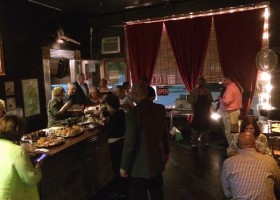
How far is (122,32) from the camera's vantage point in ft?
24.4

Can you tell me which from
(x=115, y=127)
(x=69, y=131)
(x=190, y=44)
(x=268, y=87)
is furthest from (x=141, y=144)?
(x=190, y=44)

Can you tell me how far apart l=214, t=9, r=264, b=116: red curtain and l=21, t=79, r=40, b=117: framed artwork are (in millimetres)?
4160

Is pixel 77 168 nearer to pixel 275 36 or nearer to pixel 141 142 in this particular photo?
pixel 141 142

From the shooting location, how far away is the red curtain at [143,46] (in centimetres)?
708

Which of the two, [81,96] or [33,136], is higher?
[81,96]

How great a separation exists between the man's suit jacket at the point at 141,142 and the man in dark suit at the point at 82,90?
12.3 ft

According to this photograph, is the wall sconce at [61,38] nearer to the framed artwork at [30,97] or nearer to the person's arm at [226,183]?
the framed artwork at [30,97]

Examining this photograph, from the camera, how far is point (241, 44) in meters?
6.18

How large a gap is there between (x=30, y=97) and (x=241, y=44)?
4.65 meters

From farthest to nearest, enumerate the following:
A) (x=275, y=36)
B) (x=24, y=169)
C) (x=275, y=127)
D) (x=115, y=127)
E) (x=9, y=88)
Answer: (x=275, y=36), (x=9, y=88), (x=275, y=127), (x=115, y=127), (x=24, y=169)

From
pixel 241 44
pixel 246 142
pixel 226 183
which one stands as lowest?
pixel 226 183

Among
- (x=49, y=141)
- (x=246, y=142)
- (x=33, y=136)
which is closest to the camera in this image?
(x=246, y=142)

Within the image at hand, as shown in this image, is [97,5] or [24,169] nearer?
[24,169]

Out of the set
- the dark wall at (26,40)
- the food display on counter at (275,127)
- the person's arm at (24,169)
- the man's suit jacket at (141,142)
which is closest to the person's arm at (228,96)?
the food display on counter at (275,127)
